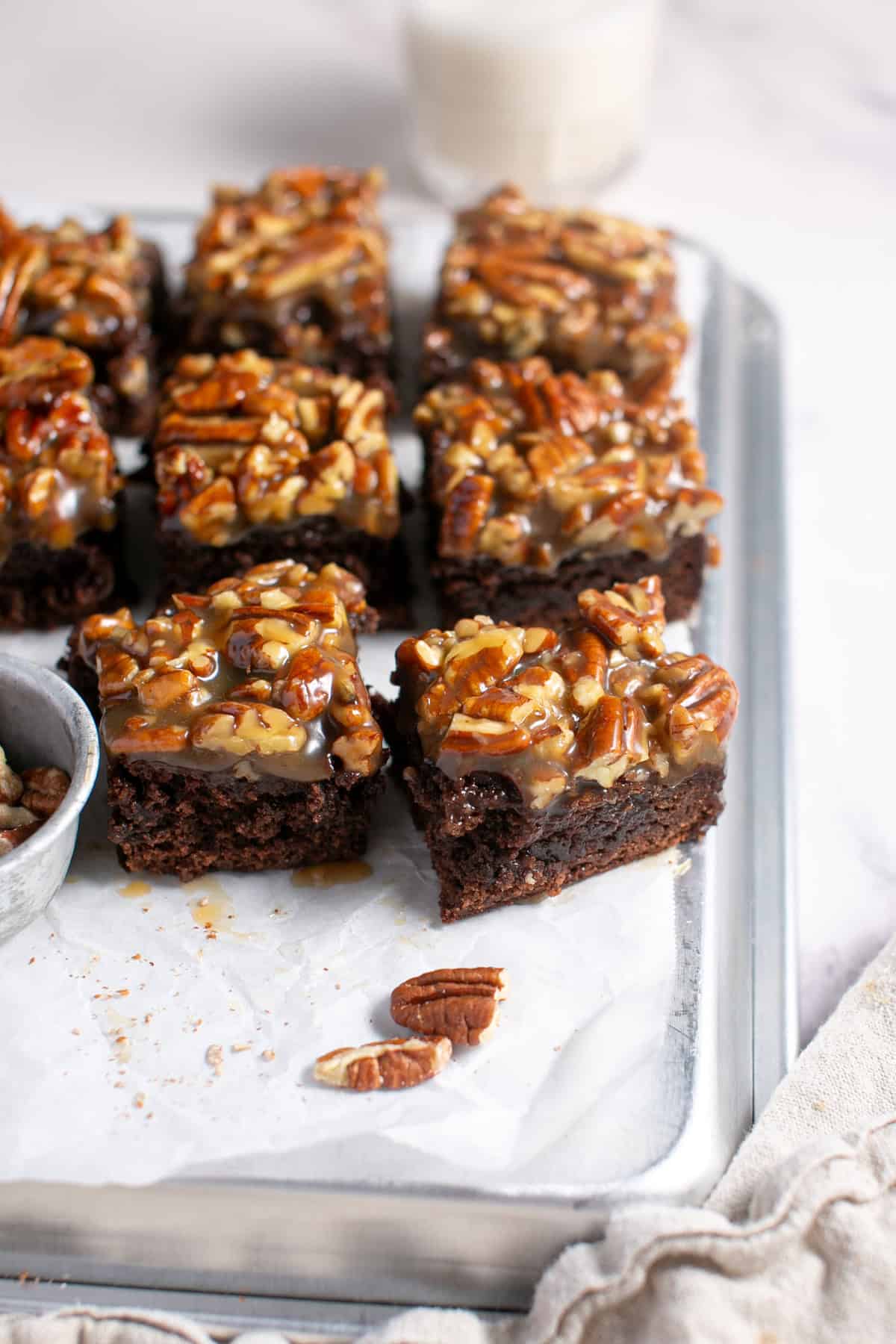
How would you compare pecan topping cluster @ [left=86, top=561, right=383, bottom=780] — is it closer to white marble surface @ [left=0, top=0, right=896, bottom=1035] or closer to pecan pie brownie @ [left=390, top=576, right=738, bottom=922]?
pecan pie brownie @ [left=390, top=576, right=738, bottom=922]

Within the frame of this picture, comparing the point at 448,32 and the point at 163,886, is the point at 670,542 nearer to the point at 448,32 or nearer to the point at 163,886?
the point at 163,886

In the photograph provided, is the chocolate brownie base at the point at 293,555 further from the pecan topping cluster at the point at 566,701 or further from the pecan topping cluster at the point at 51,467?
the pecan topping cluster at the point at 566,701

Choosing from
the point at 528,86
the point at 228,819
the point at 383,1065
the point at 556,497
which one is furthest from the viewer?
the point at 528,86

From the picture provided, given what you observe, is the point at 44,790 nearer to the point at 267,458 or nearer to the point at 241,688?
the point at 241,688

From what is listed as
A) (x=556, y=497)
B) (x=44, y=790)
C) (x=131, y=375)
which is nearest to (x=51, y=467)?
(x=131, y=375)

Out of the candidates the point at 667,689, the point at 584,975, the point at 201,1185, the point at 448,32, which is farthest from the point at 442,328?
the point at 201,1185

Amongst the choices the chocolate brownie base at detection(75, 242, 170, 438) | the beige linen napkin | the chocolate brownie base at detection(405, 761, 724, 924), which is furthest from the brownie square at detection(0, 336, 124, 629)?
the beige linen napkin

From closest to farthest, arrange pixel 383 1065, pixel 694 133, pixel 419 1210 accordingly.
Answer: pixel 419 1210 → pixel 383 1065 → pixel 694 133
